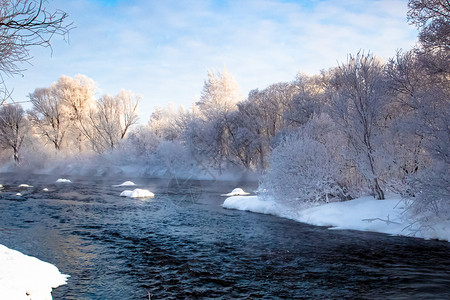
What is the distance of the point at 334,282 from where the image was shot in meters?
8.27

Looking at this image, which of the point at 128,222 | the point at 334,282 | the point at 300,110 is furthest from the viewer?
the point at 300,110

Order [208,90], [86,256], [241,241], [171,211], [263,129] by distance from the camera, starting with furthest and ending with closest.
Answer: [208,90]
[263,129]
[171,211]
[241,241]
[86,256]

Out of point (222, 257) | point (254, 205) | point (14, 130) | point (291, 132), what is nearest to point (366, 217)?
point (254, 205)

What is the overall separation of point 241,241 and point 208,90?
146 feet

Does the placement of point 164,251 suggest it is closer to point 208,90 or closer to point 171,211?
point 171,211

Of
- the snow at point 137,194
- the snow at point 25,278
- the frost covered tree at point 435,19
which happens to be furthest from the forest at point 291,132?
the snow at point 25,278

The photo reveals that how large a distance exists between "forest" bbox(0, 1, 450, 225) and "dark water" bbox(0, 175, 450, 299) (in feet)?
9.99

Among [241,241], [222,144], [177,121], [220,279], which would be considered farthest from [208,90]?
[220,279]

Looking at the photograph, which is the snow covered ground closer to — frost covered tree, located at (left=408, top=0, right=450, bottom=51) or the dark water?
the dark water

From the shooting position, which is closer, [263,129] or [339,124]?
[339,124]

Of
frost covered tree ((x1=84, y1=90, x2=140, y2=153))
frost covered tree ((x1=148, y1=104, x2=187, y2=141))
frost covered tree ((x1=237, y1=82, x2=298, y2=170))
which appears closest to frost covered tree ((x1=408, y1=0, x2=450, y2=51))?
frost covered tree ((x1=237, y1=82, x2=298, y2=170))

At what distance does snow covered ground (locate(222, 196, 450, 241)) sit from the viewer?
40.8 feet

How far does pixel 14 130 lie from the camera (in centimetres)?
5450

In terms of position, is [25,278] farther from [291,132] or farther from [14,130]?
[14,130]
